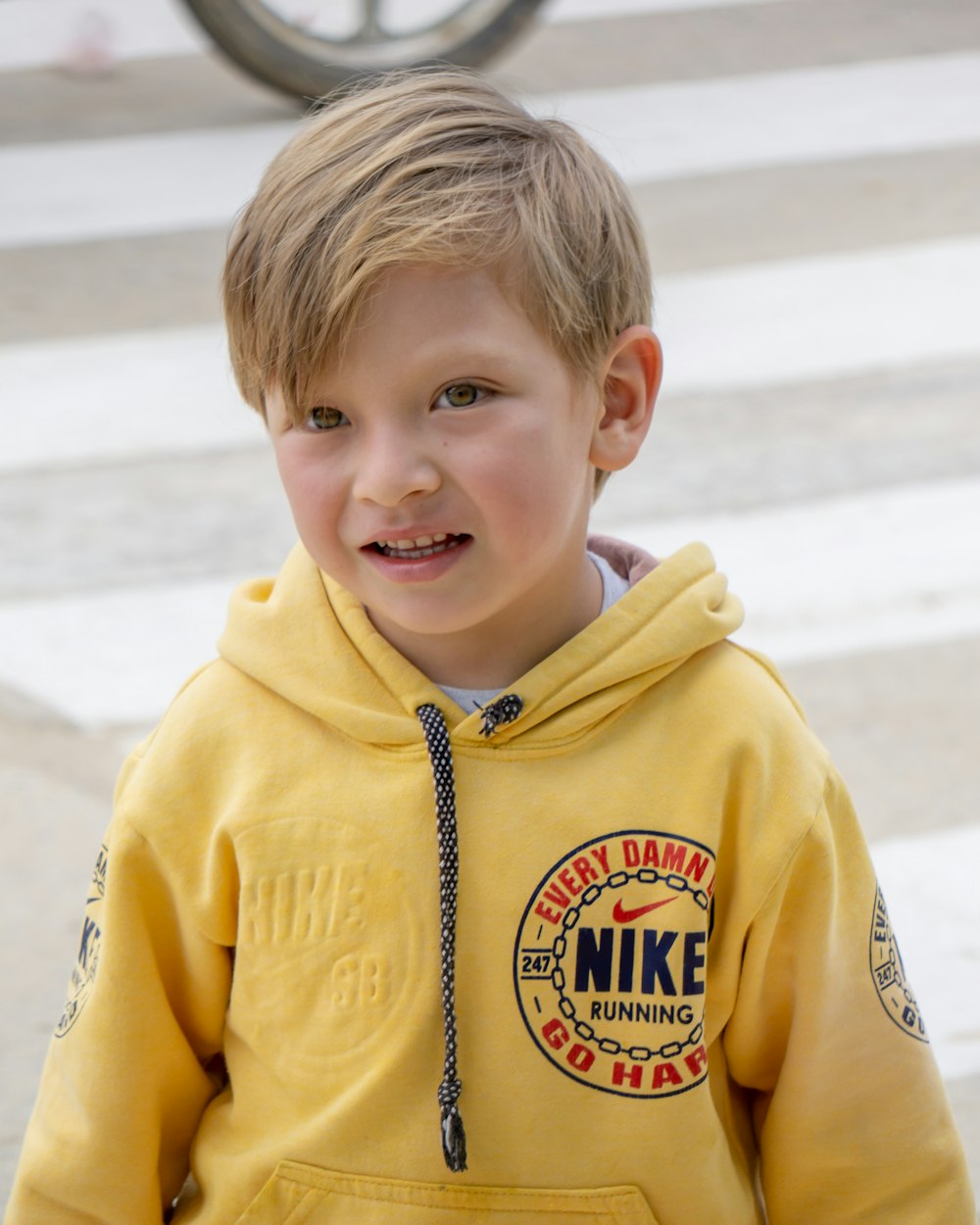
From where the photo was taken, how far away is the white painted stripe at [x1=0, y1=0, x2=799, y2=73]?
515cm

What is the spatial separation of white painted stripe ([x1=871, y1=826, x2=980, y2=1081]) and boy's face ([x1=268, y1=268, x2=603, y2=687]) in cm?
112

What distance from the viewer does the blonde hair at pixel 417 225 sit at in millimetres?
1333

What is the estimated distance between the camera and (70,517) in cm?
329

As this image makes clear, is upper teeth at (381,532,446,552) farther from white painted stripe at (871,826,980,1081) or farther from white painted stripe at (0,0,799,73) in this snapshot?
white painted stripe at (0,0,799,73)

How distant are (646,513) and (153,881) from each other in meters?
1.92

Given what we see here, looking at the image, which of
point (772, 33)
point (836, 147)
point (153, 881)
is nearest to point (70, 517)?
point (153, 881)

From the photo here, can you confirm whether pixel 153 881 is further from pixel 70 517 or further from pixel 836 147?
pixel 836 147

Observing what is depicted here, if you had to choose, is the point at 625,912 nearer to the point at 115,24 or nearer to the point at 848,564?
the point at 848,564

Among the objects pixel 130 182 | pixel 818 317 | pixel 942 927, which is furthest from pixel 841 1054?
pixel 130 182

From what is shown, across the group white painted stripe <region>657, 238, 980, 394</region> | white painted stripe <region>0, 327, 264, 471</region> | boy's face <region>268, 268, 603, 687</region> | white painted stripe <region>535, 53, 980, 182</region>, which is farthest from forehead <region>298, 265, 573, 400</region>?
white painted stripe <region>535, 53, 980, 182</region>

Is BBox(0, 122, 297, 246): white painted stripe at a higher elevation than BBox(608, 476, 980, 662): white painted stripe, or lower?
higher

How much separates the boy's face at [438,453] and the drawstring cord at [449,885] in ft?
0.24

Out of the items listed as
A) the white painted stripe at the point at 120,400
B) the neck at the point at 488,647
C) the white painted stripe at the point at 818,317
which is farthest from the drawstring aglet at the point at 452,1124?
the white painted stripe at the point at 818,317

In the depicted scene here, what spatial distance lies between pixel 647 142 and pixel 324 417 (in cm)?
338
